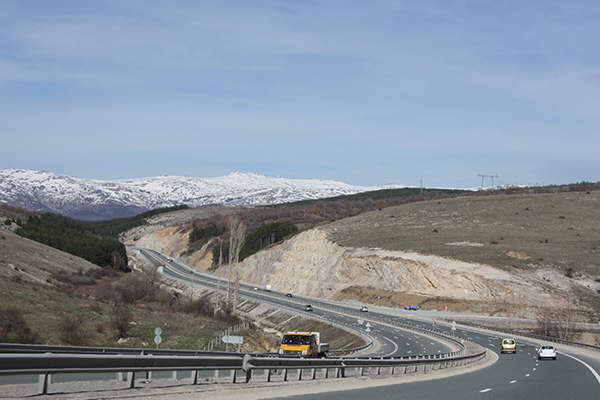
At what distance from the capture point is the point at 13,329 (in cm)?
4072

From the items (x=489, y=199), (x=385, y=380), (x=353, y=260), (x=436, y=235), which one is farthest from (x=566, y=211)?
(x=385, y=380)

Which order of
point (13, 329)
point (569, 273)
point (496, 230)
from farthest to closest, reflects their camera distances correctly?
point (496, 230), point (569, 273), point (13, 329)

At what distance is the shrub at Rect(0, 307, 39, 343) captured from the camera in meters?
39.3

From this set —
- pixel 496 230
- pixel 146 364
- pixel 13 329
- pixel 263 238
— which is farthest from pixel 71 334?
pixel 263 238

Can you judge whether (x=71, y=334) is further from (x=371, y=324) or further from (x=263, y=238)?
(x=263, y=238)

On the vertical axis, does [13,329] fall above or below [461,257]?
below

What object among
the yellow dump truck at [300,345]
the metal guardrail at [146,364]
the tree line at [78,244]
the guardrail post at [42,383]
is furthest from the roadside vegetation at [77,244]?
the guardrail post at [42,383]

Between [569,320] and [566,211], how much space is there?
57.6 metres

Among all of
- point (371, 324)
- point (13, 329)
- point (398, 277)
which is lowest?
point (371, 324)

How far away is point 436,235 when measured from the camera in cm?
12462

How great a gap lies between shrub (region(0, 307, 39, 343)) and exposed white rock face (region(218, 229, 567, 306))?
68.1 meters

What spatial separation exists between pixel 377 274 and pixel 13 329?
7707 cm

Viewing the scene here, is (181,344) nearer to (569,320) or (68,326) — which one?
(68,326)

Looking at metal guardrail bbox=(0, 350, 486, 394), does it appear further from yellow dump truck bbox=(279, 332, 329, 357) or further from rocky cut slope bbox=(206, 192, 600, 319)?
rocky cut slope bbox=(206, 192, 600, 319)
